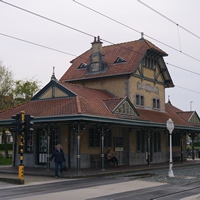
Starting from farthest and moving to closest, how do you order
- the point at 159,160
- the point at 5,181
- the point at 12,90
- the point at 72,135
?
1. the point at 12,90
2. the point at 159,160
3. the point at 72,135
4. the point at 5,181

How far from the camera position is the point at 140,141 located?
27.9 metres

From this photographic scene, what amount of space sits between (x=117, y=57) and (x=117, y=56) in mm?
302

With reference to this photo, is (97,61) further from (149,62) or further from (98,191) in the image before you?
(98,191)

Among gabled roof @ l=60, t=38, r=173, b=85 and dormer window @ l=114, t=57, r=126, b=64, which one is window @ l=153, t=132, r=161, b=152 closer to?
gabled roof @ l=60, t=38, r=173, b=85

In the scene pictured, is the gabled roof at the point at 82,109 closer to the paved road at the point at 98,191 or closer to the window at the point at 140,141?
the window at the point at 140,141

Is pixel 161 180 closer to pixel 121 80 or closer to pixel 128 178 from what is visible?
pixel 128 178

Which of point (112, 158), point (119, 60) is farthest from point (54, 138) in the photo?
point (119, 60)

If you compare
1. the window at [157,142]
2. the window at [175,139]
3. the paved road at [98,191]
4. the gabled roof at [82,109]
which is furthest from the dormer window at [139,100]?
the paved road at [98,191]

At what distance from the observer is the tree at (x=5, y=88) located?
1430 inches

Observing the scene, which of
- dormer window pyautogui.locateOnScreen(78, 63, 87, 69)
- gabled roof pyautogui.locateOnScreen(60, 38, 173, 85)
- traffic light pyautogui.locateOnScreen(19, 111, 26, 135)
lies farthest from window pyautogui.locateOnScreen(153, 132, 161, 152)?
traffic light pyautogui.locateOnScreen(19, 111, 26, 135)

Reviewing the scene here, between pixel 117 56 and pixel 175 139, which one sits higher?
pixel 117 56

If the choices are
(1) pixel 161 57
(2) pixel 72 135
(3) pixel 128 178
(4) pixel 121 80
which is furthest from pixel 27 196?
(1) pixel 161 57

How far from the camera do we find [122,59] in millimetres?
28969

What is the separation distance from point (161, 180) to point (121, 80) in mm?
11667
